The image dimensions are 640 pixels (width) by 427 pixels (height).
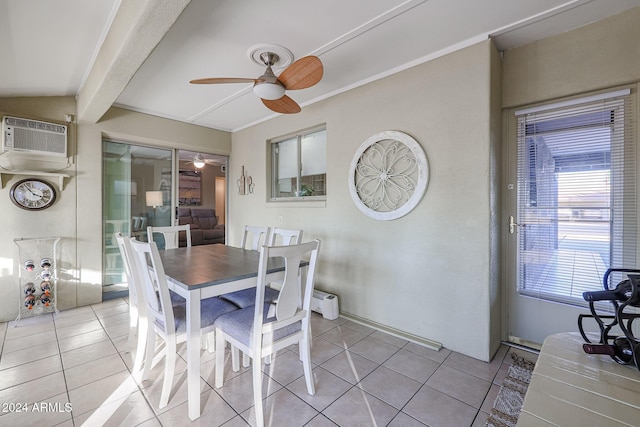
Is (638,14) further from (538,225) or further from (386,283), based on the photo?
(386,283)

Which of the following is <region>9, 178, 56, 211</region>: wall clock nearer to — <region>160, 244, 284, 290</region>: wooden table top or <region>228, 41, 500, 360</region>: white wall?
<region>160, 244, 284, 290</region>: wooden table top

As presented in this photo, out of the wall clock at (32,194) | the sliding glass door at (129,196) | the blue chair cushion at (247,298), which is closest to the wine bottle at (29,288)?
the sliding glass door at (129,196)

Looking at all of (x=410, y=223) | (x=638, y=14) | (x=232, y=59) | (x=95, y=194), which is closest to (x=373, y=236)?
(x=410, y=223)

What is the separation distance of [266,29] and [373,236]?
198 centimetres

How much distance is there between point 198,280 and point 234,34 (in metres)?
1.78

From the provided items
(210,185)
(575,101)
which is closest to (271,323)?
(575,101)

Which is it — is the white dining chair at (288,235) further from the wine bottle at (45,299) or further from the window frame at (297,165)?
the wine bottle at (45,299)

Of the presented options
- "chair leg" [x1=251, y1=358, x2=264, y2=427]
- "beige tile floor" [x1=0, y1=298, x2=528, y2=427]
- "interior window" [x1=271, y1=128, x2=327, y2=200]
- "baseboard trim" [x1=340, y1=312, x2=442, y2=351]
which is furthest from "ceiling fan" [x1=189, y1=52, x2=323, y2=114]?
"baseboard trim" [x1=340, y1=312, x2=442, y2=351]

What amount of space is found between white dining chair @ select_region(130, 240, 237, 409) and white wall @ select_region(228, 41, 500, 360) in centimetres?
143

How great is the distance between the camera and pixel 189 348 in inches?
63.1

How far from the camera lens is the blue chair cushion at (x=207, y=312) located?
177 cm

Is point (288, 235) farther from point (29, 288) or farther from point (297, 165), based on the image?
point (29, 288)

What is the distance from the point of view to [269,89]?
6.56 ft

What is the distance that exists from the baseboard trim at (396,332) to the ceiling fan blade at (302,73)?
7.45 feet
